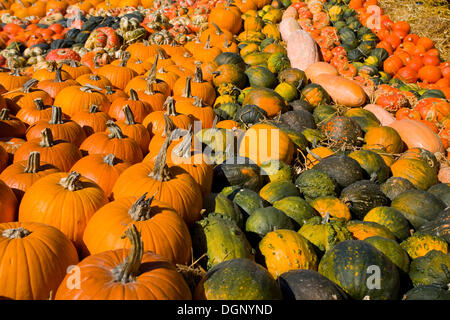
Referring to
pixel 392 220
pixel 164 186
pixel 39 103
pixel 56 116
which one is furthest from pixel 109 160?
pixel 392 220

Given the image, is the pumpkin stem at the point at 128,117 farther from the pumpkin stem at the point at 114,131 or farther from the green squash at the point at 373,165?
the green squash at the point at 373,165

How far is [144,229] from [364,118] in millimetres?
4491

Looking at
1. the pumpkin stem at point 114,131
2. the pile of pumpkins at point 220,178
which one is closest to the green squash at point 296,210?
the pile of pumpkins at point 220,178

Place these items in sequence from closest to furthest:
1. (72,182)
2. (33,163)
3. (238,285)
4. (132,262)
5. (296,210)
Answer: (132,262)
(238,285)
(72,182)
(33,163)
(296,210)

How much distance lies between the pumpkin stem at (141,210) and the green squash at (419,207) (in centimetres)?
271

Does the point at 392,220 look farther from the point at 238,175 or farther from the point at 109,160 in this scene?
the point at 109,160

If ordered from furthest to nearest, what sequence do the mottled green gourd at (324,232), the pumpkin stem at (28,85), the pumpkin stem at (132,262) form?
the pumpkin stem at (28,85)
the mottled green gourd at (324,232)
the pumpkin stem at (132,262)

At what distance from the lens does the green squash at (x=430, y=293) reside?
7.82 ft

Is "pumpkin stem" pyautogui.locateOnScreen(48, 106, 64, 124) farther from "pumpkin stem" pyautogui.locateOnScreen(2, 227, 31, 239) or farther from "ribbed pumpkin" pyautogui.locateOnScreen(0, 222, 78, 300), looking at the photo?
"pumpkin stem" pyautogui.locateOnScreen(2, 227, 31, 239)

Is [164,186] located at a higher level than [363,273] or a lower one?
higher

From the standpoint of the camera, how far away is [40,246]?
2.18 meters

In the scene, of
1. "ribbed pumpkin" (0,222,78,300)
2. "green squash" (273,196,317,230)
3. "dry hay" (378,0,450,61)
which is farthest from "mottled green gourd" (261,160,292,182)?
"dry hay" (378,0,450,61)

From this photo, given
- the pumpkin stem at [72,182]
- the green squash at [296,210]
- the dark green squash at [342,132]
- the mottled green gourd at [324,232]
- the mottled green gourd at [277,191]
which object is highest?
the pumpkin stem at [72,182]

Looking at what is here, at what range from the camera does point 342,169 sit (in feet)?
13.3
